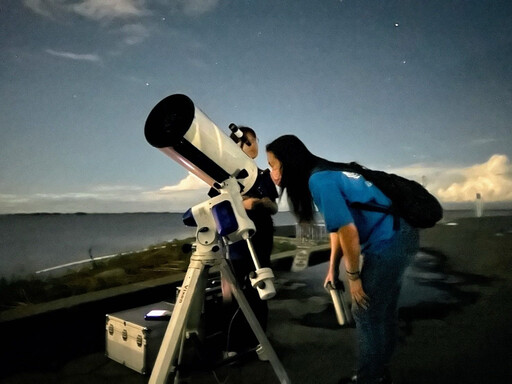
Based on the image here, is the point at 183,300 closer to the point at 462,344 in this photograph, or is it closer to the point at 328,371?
the point at 328,371

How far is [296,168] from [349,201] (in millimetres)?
251

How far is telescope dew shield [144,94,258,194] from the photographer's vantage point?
1335mm

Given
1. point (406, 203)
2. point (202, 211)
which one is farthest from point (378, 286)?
point (202, 211)

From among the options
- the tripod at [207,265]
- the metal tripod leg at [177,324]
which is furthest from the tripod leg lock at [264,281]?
the metal tripod leg at [177,324]

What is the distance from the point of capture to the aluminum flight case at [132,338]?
1871 mm

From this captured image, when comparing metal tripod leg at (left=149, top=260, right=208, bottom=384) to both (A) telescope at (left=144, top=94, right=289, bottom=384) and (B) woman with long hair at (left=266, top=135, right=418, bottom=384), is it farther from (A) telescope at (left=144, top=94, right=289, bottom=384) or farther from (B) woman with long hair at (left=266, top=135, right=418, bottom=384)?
(B) woman with long hair at (left=266, top=135, right=418, bottom=384)

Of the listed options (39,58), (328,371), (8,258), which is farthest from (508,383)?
(39,58)

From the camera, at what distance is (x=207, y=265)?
133cm

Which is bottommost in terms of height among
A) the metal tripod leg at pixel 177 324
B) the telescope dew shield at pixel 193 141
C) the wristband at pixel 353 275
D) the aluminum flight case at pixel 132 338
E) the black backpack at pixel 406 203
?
the aluminum flight case at pixel 132 338

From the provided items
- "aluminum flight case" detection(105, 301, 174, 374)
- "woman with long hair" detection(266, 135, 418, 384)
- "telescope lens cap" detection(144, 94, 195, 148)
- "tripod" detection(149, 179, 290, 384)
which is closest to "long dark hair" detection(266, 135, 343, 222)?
"woman with long hair" detection(266, 135, 418, 384)

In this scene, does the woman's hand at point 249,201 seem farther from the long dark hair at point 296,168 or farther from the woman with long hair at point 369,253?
the woman with long hair at point 369,253

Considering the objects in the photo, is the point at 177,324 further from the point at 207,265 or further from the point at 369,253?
the point at 369,253

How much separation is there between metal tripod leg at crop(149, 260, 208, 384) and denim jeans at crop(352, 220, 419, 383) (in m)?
0.55

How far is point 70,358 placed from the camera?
6.72 feet
